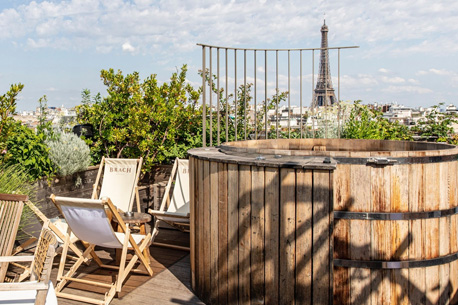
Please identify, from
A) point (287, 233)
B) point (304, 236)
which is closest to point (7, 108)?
point (287, 233)

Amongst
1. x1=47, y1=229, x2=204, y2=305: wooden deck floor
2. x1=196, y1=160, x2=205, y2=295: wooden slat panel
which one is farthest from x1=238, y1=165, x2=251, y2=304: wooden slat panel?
x1=47, y1=229, x2=204, y2=305: wooden deck floor

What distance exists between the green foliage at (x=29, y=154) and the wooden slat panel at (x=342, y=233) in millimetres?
4050

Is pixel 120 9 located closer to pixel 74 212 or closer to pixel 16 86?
pixel 16 86

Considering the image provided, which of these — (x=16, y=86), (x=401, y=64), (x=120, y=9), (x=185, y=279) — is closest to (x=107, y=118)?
(x=16, y=86)

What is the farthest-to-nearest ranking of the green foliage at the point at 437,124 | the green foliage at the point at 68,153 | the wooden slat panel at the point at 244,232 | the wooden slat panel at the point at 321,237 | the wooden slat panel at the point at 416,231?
1. the green foliage at the point at 437,124
2. the green foliage at the point at 68,153
3. the wooden slat panel at the point at 244,232
4. the wooden slat panel at the point at 416,231
5. the wooden slat panel at the point at 321,237

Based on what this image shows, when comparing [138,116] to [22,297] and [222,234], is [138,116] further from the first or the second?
[22,297]

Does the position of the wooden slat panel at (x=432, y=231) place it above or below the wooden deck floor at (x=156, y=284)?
above

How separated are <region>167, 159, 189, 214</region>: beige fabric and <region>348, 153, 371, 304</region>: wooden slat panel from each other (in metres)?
3.21

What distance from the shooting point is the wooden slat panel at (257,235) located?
3.03 m

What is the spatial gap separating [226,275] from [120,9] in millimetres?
6752

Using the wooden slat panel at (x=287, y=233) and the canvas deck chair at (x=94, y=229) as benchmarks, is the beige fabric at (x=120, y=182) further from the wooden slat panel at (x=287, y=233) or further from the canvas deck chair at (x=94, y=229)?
the wooden slat panel at (x=287, y=233)

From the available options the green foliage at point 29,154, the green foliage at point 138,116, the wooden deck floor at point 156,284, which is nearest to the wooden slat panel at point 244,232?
the wooden deck floor at point 156,284

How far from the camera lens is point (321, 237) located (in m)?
2.89

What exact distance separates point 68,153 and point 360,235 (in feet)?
13.9
